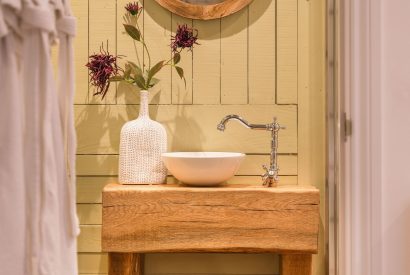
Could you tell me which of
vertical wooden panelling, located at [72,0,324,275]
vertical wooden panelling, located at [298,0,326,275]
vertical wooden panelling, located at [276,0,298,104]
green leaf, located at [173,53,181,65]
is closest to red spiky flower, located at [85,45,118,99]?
vertical wooden panelling, located at [72,0,324,275]

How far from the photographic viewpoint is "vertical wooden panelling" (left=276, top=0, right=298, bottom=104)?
2.20 meters

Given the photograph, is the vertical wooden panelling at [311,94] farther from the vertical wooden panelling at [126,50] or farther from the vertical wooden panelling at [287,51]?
the vertical wooden panelling at [126,50]

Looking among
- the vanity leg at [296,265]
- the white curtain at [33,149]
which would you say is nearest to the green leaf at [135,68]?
the vanity leg at [296,265]

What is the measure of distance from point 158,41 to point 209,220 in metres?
0.86

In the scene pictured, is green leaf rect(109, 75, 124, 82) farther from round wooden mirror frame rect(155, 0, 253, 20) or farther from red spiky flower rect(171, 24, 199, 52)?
round wooden mirror frame rect(155, 0, 253, 20)

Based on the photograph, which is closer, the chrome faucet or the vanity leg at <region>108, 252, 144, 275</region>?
the vanity leg at <region>108, 252, 144, 275</region>

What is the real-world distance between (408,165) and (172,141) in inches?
40.7

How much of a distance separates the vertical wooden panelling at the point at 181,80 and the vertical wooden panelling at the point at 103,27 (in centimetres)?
27

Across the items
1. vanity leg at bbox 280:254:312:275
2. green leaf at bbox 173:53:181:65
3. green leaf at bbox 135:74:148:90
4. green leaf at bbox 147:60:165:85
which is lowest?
vanity leg at bbox 280:254:312:275

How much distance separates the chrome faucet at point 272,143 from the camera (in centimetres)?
200

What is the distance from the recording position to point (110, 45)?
220 centimetres

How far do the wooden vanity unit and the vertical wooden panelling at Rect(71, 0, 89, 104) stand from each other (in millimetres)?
569

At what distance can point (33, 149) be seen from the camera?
0.67 m

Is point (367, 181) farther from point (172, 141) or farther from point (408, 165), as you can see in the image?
point (172, 141)
